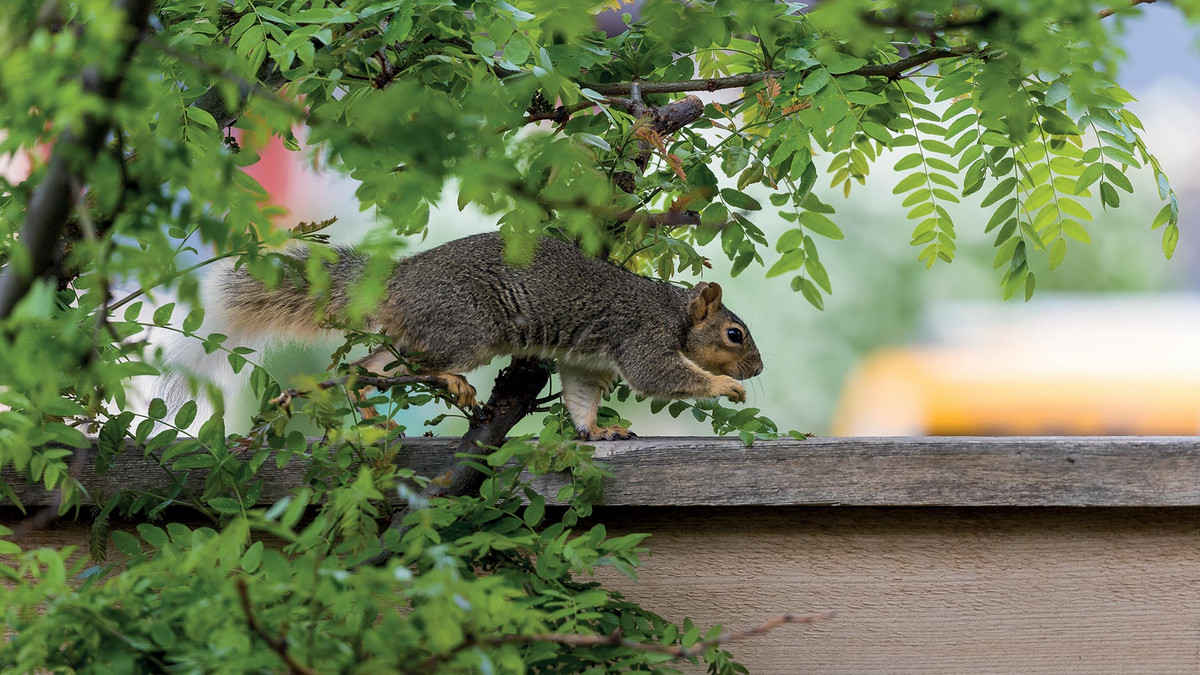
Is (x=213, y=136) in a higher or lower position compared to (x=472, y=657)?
higher

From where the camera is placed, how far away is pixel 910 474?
3.28ft

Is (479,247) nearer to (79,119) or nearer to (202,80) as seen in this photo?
(202,80)

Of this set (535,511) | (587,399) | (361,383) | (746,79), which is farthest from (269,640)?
(587,399)

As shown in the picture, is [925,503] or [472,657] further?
[925,503]

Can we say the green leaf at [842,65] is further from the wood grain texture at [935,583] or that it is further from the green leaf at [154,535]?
the green leaf at [154,535]

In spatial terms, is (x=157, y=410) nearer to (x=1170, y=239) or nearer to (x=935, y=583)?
(x=935, y=583)

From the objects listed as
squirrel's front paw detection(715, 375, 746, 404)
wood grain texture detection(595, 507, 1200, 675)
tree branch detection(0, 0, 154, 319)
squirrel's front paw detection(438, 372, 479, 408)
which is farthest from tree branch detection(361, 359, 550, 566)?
tree branch detection(0, 0, 154, 319)

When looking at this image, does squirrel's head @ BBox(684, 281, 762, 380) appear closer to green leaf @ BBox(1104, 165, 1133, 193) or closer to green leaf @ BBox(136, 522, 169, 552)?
green leaf @ BBox(1104, 165, 1133, 193)

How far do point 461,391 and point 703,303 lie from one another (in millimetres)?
489

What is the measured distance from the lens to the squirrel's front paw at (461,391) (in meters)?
1.12

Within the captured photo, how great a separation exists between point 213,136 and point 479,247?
49 centimetres

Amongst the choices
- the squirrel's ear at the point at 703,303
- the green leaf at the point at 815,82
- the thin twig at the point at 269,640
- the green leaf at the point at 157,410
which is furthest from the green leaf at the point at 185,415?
the squirrel's ear at the point at 703,303

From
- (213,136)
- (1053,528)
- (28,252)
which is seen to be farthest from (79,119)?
(1053,528)

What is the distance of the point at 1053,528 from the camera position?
1.04 m
